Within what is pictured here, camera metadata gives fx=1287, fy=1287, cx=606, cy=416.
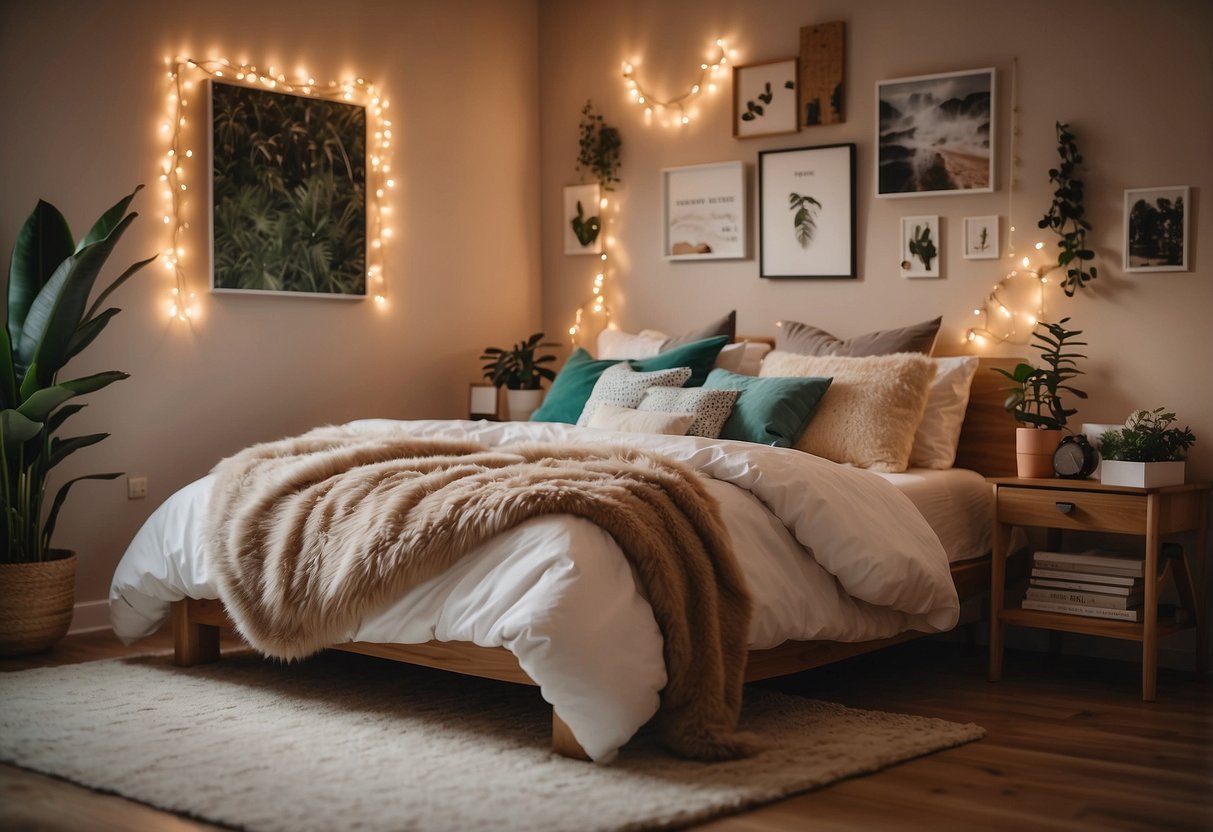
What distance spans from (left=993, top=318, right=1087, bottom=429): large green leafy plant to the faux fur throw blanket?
1548 mm

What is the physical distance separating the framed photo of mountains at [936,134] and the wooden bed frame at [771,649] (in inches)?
27.2

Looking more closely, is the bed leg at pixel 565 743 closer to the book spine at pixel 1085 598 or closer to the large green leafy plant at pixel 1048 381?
the book spine at pixel 1085 598

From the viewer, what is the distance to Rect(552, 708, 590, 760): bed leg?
2812 mm

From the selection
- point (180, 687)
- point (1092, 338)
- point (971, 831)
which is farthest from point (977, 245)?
point (180, 687)

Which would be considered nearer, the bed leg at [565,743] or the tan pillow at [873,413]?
the bed leg at [565,743]

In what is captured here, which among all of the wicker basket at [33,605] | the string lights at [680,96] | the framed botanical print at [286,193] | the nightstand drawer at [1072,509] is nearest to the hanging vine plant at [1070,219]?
the nightstand drawer at [1072,509]

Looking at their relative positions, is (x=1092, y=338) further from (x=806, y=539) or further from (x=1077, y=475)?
(x=806, y=539)

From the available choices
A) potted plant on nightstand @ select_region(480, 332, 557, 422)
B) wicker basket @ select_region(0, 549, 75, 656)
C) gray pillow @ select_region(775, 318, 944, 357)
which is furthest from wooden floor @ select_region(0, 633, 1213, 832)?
potted plant on nightstand @ select_region(480, 332, 557, 422)

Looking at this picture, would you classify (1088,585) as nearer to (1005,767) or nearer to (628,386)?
(1005,767)

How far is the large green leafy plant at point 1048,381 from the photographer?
417 cm

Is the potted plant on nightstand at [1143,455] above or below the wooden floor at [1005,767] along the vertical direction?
above

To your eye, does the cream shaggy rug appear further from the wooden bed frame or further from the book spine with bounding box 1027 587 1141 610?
the book spine with bounding box 1027 587 1141 610

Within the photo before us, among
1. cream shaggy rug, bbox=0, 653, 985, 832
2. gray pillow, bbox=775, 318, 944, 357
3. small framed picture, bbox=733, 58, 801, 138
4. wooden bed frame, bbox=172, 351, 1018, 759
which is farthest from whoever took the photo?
small framed picture, bbox=733, 58, 801, 138

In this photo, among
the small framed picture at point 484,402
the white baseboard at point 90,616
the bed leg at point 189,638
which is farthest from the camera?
the small framed picture at point 484,402
